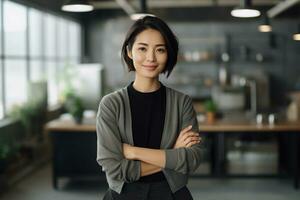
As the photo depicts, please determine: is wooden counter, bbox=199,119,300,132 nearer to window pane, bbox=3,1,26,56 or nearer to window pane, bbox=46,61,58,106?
window pane, bbox=3,1,26,56

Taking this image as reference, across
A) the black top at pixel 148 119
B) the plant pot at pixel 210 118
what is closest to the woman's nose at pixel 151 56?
the black top at pixel 148 119

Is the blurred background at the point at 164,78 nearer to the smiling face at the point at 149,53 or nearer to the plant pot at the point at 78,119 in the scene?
the plant pot at the point at 78,119

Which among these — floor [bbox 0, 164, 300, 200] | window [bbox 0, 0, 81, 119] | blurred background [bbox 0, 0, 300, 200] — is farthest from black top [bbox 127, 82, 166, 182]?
window [bbox 0, 0, 81, 119]

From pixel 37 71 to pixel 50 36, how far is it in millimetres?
1140

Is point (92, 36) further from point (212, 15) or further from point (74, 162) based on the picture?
point (74, 162)

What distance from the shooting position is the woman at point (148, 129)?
1780 millimetres

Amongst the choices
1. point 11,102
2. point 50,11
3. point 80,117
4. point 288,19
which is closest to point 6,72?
point 11,102

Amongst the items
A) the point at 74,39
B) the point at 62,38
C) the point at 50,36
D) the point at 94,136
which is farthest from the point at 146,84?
the point at 74,39

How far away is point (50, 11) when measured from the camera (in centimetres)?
858

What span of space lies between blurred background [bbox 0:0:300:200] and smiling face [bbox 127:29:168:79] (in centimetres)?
284

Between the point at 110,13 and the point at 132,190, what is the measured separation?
9.85 metres

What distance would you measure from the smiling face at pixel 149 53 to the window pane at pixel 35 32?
6.42 m

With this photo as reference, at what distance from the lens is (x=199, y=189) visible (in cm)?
603

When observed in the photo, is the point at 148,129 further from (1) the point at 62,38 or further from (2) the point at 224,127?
(1) the point at 62,38
